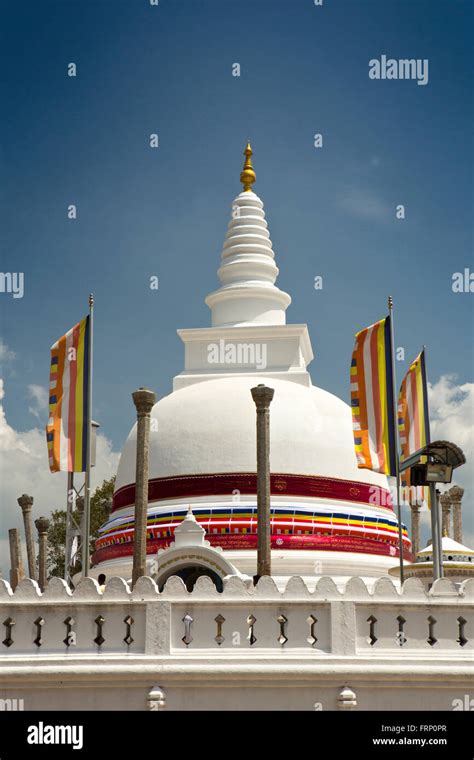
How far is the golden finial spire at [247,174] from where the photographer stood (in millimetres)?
45594

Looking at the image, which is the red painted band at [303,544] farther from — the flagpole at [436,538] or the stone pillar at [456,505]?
the flagpole at [436,538]

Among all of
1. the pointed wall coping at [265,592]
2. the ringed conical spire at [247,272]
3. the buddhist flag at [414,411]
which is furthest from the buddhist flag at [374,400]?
the ringed conical spire at [247,272]

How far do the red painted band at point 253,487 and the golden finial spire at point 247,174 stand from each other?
14250 millimetres

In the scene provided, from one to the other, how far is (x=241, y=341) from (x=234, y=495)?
756 centimetres

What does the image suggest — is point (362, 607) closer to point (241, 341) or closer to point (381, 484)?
point (381, 484)

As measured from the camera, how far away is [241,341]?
4103 centimetres

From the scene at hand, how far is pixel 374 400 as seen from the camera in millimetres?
28797

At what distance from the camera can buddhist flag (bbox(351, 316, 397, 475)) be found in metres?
28.5

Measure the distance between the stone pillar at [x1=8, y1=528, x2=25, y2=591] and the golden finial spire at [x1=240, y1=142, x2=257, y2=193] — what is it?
15837 mm

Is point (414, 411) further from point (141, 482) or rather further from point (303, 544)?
point (141, 482)

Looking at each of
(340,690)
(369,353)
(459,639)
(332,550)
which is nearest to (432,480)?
(459,639)

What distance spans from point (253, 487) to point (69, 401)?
353 inches
